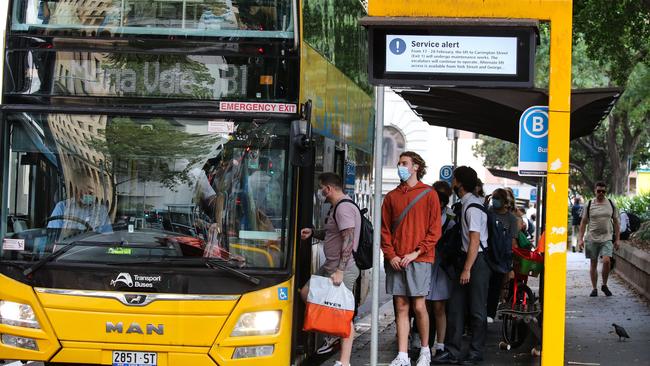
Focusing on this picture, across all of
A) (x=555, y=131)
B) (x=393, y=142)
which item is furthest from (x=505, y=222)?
(x=393, y=142)

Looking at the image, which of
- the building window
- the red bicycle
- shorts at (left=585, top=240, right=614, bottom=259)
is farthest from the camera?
the building window

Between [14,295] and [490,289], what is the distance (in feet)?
17.5

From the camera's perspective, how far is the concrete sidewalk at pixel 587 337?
35.7 feet

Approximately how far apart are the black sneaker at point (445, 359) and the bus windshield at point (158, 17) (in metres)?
3.78

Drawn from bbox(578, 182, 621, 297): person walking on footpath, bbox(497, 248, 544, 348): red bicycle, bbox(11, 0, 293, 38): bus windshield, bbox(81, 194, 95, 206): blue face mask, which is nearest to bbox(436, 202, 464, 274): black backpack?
bbox(497, 248, 544, 348): red bicycle

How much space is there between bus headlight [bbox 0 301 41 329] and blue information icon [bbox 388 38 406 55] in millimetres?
3585

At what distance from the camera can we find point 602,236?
16.8 meters

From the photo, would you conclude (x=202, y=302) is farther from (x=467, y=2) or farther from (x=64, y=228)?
(x=467, y=2)

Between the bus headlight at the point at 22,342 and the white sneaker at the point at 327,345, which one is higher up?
the bus headlight at the point at 22,342

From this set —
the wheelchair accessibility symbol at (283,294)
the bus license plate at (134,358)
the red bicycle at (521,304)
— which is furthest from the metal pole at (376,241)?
the red bicycle at (521,304)

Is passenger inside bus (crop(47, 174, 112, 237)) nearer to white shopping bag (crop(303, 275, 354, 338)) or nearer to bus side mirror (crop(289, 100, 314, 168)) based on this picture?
bus side mirror (crop(289, 100, 314, 168))

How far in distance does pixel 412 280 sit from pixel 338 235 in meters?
0.79

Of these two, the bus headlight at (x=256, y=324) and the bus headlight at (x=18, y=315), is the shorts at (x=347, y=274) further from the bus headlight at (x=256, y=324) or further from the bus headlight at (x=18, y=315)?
the bus headlight at (x=18, y=315)

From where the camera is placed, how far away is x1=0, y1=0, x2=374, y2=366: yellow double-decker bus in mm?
8414
